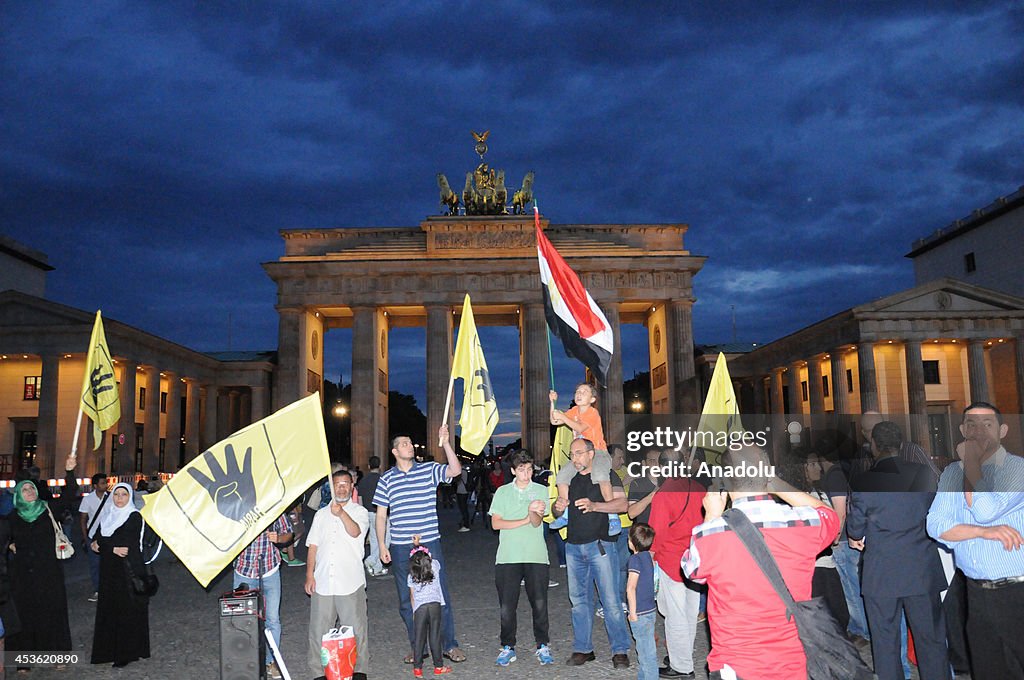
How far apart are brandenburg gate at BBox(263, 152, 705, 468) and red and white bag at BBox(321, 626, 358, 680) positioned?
41.1 metres

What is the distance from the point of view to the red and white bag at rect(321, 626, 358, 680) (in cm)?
704

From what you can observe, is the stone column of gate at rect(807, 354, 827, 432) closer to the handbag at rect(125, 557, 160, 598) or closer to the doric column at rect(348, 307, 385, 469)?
the doric column at rect(348, 307, 385, 469)

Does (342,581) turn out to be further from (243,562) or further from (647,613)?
(647,613)

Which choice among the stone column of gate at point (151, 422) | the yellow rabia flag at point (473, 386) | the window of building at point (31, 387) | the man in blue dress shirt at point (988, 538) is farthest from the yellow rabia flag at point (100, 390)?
the window of building at point (31, 387)

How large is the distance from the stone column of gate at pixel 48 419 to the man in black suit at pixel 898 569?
41.3 metres

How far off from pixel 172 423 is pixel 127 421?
637 centimetres

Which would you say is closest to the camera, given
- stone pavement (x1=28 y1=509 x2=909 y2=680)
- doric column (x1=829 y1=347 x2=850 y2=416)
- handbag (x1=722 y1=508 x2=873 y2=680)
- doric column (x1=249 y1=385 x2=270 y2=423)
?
handbag (x1=722 y1=508 x2=873 y2=680)

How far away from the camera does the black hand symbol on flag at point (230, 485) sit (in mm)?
6656

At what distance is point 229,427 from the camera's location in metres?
58.4

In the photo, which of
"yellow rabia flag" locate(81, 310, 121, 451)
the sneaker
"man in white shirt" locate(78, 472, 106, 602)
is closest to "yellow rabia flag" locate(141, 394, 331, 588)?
the sneaker

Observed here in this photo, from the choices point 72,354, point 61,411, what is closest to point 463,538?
point 72,354

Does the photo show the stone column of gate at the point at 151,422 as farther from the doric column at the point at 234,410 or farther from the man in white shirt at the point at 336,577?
the man in white shirt at the point at 336,577

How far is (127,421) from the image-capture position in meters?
40.9

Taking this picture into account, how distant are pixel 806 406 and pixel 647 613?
→ 1932 inches
